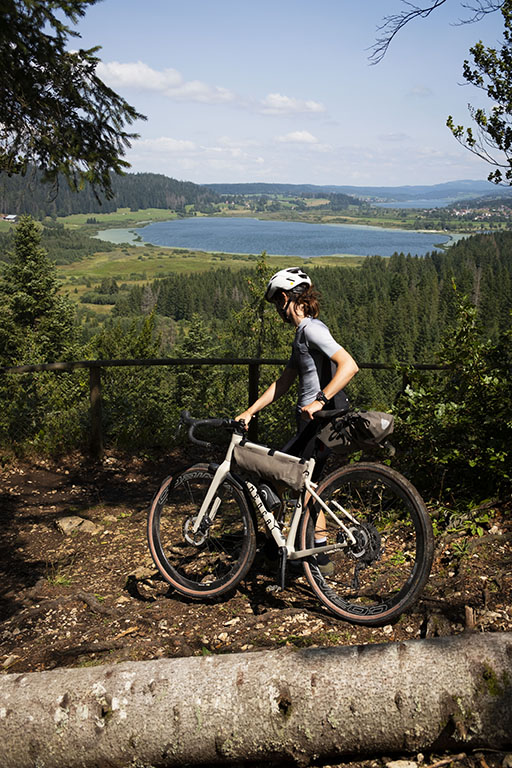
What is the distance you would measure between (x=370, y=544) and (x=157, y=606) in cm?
145

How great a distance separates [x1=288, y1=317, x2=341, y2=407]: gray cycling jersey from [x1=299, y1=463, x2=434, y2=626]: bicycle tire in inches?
20.5

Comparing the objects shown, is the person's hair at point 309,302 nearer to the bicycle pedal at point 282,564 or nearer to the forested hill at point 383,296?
the bicycle pedal at point 282,564

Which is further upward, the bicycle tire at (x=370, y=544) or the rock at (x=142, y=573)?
the bicycle tire at (x=370, y=544)

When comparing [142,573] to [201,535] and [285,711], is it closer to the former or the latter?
[201,535]

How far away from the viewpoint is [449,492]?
480cm

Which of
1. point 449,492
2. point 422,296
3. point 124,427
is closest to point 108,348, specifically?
point 124,427

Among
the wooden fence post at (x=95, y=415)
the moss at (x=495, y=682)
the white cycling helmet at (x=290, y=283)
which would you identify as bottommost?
the wooden fence post at (x=95, y=415)

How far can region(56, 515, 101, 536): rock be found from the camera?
541 cm

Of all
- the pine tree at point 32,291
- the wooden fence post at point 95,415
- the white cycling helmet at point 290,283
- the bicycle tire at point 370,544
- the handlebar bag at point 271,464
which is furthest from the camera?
the pine tree at point 32,291

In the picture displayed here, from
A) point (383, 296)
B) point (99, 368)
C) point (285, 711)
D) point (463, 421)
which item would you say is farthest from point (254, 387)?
point (383, 296)

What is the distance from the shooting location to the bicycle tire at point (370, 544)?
10.1 feet

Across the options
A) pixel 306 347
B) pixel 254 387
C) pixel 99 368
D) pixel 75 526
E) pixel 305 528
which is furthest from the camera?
pixel 254 387

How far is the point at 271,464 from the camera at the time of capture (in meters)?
3.51

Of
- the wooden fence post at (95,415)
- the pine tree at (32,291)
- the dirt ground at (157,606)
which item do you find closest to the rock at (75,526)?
the dirt ground at (157,606)
